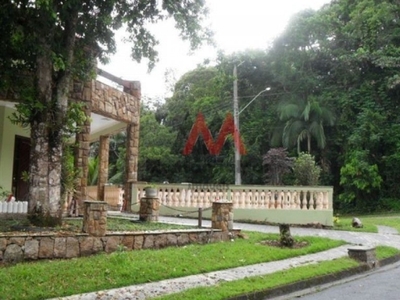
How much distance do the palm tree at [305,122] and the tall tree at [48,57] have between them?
1930 cm

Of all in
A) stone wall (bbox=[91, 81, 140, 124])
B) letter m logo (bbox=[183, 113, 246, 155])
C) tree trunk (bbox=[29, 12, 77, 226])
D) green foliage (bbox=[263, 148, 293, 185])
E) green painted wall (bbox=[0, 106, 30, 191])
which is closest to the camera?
tree trunk (bbox=[29, 12, 77, 226])

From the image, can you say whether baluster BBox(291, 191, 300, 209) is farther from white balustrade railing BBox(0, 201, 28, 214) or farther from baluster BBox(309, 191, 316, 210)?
white balustrade railing BBox(0, 201, 28, 214)

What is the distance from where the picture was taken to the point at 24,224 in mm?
8805

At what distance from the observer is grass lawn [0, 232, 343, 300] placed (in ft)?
20.0

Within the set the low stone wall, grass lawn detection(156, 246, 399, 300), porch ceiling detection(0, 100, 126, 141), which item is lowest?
grass lawn detection(156, 246, 399, 300)

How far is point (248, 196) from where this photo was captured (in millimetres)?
15148

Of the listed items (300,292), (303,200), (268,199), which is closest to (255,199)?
(268,199)

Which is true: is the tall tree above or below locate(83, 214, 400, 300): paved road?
above

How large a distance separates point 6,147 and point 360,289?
33.6ft

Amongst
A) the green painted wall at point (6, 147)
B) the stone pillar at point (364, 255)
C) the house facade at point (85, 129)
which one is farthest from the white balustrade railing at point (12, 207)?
the stone pillar at point (364, 255)

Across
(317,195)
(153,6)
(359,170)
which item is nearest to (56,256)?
(153,6)

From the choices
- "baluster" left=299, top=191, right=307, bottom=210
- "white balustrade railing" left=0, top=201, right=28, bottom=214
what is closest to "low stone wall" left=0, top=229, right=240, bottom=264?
"white balustrade railing" left=0, top=201, right=28, bottom=214

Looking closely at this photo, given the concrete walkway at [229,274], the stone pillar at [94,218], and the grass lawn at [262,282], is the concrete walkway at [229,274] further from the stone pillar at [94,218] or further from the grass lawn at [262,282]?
the stone pillar at [94,218]

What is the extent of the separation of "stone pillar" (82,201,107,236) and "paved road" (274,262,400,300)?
3221 millimetres
